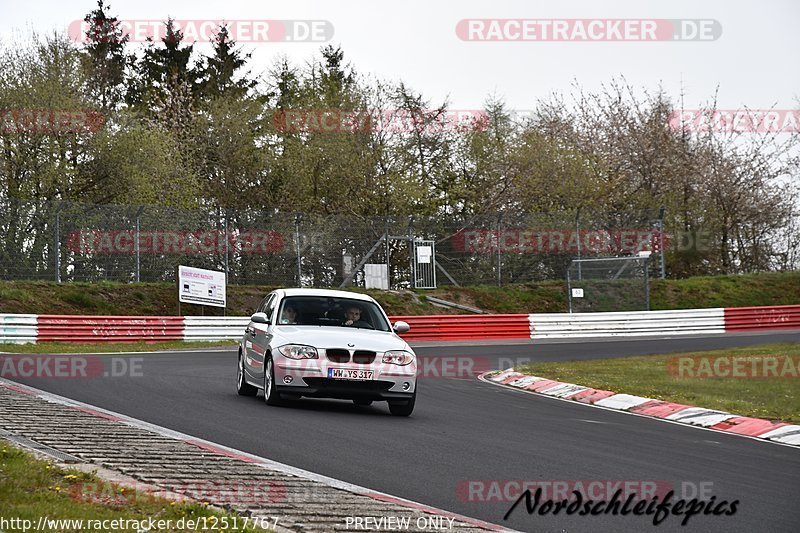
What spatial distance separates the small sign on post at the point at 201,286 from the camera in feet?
105

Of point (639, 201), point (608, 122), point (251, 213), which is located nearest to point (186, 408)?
point (251, 213)

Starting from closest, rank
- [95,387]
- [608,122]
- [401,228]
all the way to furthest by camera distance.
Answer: [95,387] → [401,228] → [608,122]

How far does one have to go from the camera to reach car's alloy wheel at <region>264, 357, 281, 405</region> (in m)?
13.4

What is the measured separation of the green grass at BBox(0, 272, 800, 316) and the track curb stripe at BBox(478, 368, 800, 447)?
53.1 feet

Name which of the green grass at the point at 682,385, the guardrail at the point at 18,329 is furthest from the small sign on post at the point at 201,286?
the green grass at the point at 682,385

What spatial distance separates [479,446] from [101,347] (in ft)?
59.3

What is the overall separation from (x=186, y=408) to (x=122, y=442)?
3.53 metres

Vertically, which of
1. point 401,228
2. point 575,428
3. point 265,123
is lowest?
point 575,428

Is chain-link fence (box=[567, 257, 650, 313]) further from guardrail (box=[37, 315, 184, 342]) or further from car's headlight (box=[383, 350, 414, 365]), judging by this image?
car's headlight (box=[383, 350, 414, 365])

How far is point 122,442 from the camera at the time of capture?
365 inches

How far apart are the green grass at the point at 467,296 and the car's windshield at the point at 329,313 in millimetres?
19124

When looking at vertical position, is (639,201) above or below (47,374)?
above

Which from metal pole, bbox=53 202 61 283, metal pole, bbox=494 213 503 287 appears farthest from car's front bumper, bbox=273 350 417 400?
metal pole, bbox=494 213 503 287

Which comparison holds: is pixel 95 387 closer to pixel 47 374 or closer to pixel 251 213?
pixel 47 374
